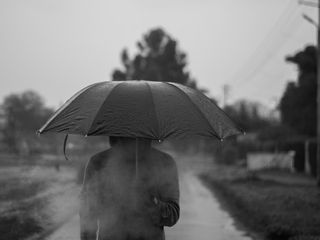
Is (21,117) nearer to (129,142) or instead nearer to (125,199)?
(129,142)

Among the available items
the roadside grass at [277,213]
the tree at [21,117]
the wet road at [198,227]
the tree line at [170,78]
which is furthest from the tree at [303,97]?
the wet road at [198,227]

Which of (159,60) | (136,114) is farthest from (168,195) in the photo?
(159,60)

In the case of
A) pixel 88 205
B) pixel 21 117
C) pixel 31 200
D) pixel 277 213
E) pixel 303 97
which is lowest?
pixel 277 213

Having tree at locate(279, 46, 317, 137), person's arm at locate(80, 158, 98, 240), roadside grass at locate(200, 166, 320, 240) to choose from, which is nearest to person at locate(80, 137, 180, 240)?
person's arm at locate(80, 158, 98, 240)

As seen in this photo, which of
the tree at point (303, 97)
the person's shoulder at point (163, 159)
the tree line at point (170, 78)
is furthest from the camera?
the tree at point (303, 97)

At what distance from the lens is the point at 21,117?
3684 centimetres

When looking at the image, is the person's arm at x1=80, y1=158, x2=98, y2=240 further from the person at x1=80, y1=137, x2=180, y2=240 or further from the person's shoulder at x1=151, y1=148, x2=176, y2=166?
the person's shoulder at x1=151, y1=148, x2=176, y2=166

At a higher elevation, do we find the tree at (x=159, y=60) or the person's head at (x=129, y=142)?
the tree at (x=159, y=60)

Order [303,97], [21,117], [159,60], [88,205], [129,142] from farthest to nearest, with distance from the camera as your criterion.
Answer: [159,60] → [303,97] → [21,117] → [129,142] → [88,205]

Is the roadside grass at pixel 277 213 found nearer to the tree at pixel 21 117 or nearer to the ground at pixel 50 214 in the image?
the ground at pixel 50 214

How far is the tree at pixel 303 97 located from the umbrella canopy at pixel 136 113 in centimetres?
4329

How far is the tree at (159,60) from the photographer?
56.8 meters

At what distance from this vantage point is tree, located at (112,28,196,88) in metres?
56.8

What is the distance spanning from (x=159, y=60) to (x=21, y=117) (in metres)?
24.6
